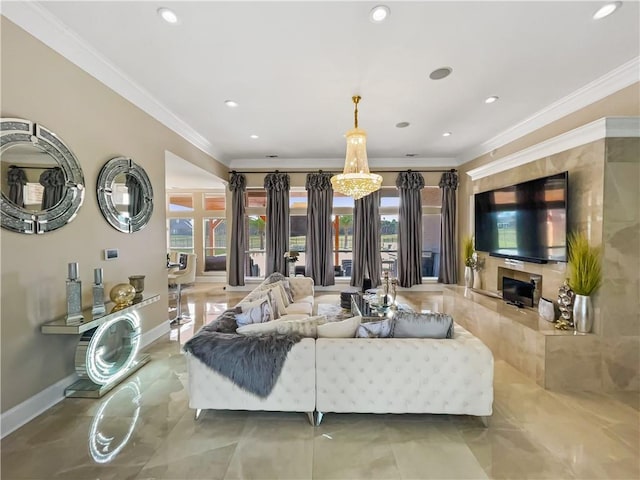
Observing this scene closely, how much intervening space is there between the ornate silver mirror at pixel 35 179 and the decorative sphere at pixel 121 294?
0.74 meters

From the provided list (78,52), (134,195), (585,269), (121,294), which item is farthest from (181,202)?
(585,269)

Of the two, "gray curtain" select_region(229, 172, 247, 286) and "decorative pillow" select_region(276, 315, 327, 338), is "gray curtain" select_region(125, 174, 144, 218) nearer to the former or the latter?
"decorative pillow" select_region(276, 315, 327, 338)

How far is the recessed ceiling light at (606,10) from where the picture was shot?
7.13 ft

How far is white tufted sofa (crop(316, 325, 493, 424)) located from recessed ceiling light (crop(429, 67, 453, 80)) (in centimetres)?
273

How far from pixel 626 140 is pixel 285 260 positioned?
19.2 ft

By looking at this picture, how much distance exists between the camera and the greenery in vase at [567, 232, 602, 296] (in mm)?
2869

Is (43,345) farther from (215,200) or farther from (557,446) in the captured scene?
(215,200)

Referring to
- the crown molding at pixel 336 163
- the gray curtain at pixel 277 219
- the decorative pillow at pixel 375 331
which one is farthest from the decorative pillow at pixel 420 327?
the crown molding at pixel 336 163

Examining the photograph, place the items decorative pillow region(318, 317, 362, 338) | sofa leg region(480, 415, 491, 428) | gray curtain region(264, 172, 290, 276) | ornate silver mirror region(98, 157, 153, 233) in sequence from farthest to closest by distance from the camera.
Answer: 1. gray curtain region(264, 172, 290, 276)
2. ornate silver mirror region(98, 157, 153, 233)
3. decorative pillow region(318, 317, 362, 338)
4. sofa leg region(480, 415, 491, 428)

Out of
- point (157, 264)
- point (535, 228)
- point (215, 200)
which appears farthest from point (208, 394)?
point (215, 200)

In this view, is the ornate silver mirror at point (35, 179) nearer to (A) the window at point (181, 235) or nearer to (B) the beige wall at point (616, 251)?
(B) the beige wall at point (616, 251)

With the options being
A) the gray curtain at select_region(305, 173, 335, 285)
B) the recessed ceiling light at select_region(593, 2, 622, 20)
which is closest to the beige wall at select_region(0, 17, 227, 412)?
the gray curtain at select_region(305, 173, 335, 285)

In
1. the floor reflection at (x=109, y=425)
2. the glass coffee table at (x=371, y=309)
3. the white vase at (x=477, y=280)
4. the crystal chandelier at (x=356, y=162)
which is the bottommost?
the floor reflection at (x=109, y=425)

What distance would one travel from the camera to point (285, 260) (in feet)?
23.0
